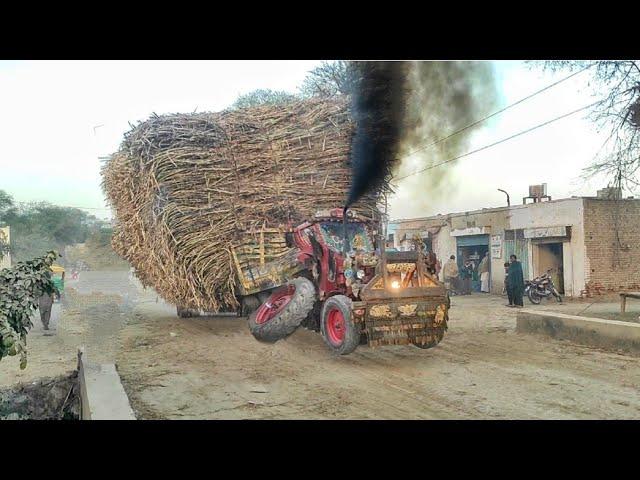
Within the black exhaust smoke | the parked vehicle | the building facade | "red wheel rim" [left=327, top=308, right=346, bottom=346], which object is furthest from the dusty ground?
the building facade

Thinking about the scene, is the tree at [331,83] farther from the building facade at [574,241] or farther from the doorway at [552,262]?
the doorway at [552,262]

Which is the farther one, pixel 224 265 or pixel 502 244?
pixel 502 244

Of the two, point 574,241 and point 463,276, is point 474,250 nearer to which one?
point 463,276

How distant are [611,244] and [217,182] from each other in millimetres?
10428

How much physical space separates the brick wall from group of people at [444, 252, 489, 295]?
2946 millimetres

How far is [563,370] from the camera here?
595 centimetres

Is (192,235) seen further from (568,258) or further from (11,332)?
(568,258)

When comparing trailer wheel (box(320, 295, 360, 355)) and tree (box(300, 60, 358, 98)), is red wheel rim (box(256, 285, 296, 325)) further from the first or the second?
tree (box(300, 60, 358, 98))

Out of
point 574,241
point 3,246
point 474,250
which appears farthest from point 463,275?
point 3,246

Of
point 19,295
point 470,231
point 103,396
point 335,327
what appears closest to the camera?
point 103,396

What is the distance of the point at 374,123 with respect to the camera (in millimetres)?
8859

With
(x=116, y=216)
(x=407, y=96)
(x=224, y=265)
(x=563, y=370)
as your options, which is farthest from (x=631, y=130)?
(x=116, y=216)

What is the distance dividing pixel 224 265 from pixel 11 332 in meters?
3.88

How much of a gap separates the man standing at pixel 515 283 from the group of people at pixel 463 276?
11.3 feet
